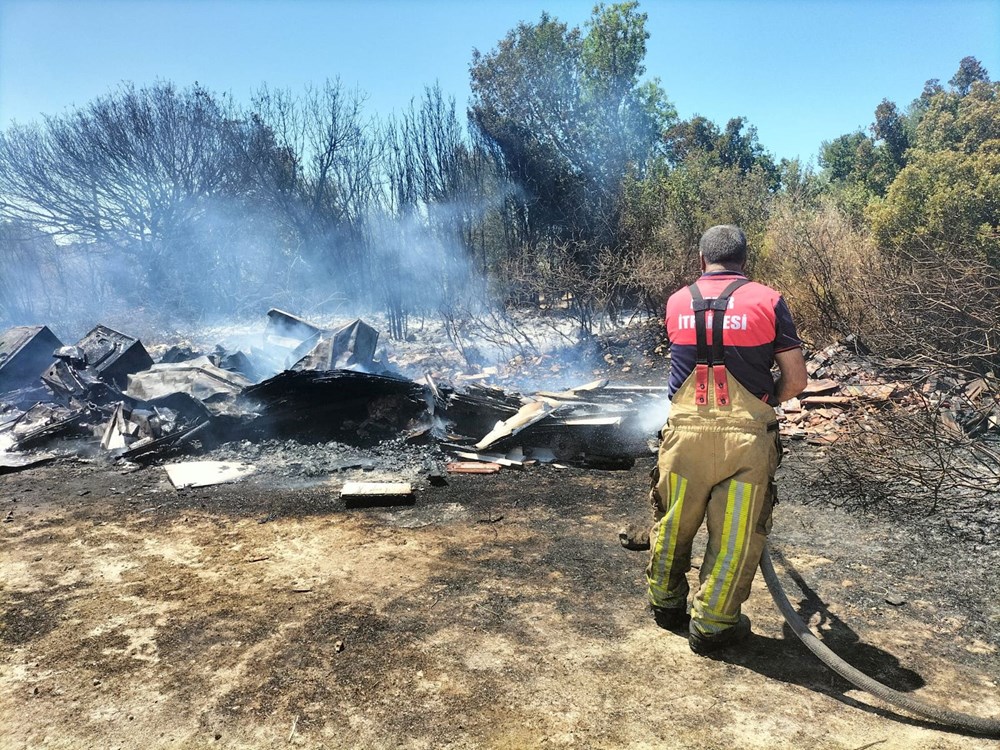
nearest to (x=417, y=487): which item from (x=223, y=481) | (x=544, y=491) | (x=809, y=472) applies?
(x=544, y=491)

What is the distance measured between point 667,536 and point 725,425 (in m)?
0.59

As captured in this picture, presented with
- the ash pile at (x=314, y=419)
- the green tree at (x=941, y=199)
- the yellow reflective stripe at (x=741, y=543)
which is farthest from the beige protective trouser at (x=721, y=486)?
the green tree at (x=941, y=199)

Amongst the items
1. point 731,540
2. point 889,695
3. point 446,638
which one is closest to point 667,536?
point 731,540

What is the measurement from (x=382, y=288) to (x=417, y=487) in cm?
1167

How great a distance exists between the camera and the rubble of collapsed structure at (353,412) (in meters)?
6.20

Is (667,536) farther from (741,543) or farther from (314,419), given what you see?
(314,419)

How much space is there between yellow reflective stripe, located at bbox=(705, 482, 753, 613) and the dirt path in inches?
13.7

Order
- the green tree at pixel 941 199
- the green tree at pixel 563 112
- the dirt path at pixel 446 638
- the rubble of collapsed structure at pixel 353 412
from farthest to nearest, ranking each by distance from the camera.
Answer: the green tree at pixel 563 112 → the green tree at pixel 941 199 → the rubble of collapsed structure at pixel 353 412 → the dirt path at pixel 446 638

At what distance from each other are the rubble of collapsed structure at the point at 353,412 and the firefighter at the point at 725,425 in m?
2.90

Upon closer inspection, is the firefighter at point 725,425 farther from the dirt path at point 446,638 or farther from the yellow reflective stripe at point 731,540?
the dirt path at point 446,638

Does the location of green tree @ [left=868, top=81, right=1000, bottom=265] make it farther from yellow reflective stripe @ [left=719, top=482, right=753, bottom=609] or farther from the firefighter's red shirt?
yellow reflective stripe @ [left=719, top=482, right=753, bottom=609]

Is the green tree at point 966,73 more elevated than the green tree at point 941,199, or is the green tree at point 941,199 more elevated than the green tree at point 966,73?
the green tree at point 966,73

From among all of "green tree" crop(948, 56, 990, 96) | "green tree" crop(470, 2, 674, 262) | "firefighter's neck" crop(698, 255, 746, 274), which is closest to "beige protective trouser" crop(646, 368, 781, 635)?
"firefighter's neck" crop(698, 255, 746, 274)

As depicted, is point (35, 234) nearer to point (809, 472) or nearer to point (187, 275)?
point (187, 275)
